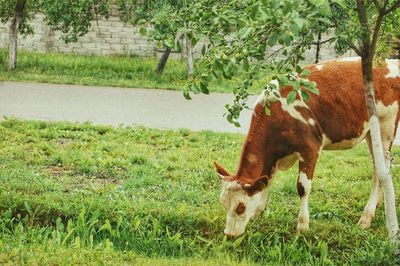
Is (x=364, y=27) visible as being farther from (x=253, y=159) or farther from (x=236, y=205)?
(x=236, y=205)

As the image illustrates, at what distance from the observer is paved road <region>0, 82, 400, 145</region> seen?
39.1 ft

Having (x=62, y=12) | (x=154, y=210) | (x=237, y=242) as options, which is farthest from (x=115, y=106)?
(x=237, y=242)

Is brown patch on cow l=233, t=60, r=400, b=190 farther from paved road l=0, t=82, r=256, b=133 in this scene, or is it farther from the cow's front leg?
paved road l=0, t=82, r=256, b=133

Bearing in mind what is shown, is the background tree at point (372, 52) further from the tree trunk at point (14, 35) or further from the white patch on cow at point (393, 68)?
the tree trunk at point (14, 35)

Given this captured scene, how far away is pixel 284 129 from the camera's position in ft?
20.5

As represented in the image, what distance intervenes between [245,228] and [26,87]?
941 centimetres

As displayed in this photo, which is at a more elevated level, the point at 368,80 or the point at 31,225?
the point at 368,80

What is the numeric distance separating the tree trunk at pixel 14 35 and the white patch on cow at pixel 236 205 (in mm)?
11585

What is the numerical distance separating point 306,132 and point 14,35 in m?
11.6

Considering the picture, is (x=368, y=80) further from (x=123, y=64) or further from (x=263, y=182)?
(x=123, y=64)

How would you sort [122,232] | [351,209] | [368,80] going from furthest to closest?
[351,209] → [122,232] → [368,80]

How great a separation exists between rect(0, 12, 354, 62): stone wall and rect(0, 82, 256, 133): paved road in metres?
5.71

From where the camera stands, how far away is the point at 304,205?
633 centimetres

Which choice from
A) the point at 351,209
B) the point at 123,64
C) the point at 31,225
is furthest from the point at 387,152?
the point at 123,64
